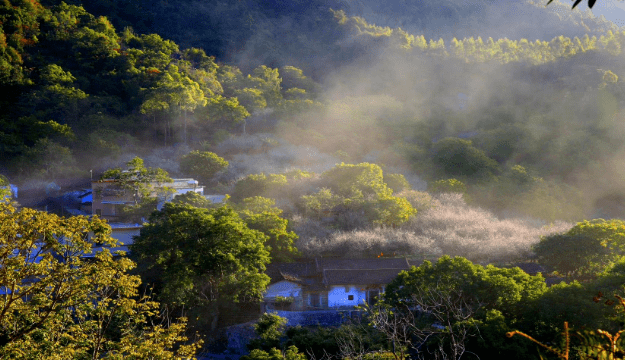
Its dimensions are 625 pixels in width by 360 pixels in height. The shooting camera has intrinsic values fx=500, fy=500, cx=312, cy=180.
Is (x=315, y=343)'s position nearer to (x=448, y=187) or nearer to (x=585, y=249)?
(x=585, y=249)

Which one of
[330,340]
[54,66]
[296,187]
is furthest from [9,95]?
[330,340]

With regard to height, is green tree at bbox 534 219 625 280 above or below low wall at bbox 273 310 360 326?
above

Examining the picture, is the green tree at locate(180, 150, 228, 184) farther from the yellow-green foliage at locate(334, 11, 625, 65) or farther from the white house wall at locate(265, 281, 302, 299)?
the yellow-green foliage at locate(334, 11, 625, 65)

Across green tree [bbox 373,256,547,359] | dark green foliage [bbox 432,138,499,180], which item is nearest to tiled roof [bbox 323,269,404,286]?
green tree [bbox 373,256,547,359]

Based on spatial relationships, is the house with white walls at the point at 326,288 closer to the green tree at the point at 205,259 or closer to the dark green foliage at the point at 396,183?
the green tree at the point at 205,259

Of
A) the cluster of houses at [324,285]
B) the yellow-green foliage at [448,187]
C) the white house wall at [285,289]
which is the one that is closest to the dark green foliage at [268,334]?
the cluster of houses at [324,285]

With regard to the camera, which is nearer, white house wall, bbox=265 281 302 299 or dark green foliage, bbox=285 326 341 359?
dark green foliage, bbox=285 326 341 359

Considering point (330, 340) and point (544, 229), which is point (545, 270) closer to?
point (544, 229)
